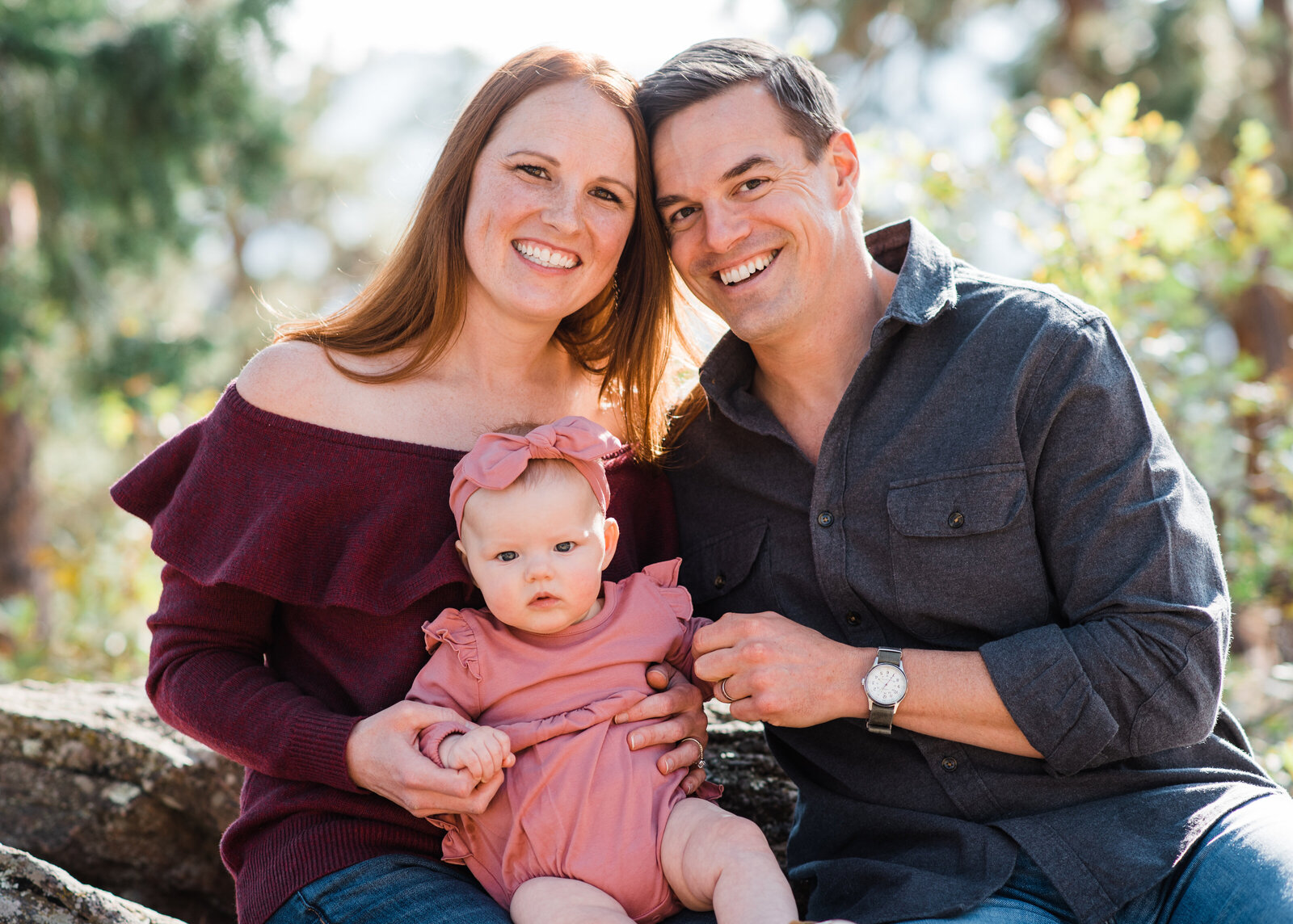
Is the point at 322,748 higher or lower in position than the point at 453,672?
lower

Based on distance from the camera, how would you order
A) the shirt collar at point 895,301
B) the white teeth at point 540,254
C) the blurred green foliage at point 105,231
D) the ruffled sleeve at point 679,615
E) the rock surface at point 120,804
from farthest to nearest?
the blurred green foliage at point 105,231
the rock surface at point 120,804
the white teeth at point 540,254
the shirt collar at point 895,301
the ruffled sleeve at point 679,615

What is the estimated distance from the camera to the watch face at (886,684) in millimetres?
2029

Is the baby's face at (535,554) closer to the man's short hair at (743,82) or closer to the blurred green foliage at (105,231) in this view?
the man's short hair at (743,82)

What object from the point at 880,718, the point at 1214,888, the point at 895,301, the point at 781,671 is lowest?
the point at 1214,888

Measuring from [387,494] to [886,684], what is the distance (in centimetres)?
109

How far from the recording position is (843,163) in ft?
8.35

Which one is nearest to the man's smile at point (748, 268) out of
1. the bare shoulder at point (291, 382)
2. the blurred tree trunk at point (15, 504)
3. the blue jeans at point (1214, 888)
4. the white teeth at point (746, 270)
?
the white teeth at point (746, 270)

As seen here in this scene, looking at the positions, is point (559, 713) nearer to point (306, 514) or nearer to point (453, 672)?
point (453, 672)

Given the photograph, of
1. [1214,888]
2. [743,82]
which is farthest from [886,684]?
[743,82]

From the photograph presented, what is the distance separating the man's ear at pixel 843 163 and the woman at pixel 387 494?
17.6 inches

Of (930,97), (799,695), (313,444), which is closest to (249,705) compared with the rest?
(313,444)

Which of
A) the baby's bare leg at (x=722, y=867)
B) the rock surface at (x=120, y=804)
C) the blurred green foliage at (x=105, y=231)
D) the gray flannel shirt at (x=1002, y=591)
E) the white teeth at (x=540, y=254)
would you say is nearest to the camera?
the baby's bare leg at (x=722, y=867)

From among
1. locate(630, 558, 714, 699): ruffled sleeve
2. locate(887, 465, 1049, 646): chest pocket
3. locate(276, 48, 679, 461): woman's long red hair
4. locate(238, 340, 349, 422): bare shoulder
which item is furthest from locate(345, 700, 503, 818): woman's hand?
locate(887, 465, 1049, 646): chest pocket

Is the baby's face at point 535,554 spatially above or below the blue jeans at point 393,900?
above
